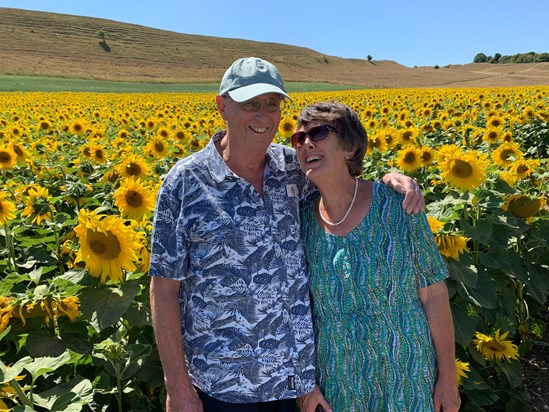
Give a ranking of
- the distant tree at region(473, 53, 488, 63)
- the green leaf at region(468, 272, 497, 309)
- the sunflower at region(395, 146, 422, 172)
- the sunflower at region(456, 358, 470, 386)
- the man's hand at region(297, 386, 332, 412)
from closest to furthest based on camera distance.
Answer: the man's hand at region(297, 386, 332, 412) < the sunflower at region(456, 358, 470, 386) < the green leaf at region(468, 272, 497, 309) < the sunflower at region(395, 146, 422, 172) < the distant tree at region(473, 53, 488, 63)

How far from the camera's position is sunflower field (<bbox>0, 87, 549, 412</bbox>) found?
227cm

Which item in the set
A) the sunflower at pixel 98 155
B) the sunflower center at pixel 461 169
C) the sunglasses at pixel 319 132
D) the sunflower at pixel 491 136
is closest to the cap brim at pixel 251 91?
the sunglasses at pixel 319 132

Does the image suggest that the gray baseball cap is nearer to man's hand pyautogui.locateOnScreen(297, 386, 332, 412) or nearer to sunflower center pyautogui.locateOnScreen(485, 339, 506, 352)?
man's hand pyautogui.locateOnScreen(297, 386, 332, 412)

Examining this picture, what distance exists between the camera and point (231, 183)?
2.08m

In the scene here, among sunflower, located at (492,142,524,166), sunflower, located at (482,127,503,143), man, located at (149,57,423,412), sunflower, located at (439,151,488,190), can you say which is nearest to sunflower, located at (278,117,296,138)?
sunflower, located at (482,127,503,143)

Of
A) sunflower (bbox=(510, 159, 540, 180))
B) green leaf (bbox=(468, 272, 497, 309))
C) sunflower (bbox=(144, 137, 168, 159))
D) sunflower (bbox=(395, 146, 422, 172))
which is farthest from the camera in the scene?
sunflower (bbox=(144, 137, 168, 159))

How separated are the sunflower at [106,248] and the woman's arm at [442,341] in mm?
1231

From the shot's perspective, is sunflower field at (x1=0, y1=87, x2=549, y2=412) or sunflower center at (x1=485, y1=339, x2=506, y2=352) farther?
sunflower center at (x1=485, y1=339, x2=506, y2=352)

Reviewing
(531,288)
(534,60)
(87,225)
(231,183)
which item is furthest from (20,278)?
(534,60)

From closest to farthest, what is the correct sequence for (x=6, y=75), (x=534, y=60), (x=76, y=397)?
(x=76, y=397) → (x=6, y=75) → (x=534, y=60)

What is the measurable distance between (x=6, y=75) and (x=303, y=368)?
51.2m

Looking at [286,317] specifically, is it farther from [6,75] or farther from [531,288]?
[6,75]

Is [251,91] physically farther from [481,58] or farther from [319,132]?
[481,58]

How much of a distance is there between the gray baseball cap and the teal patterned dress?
62 cm
